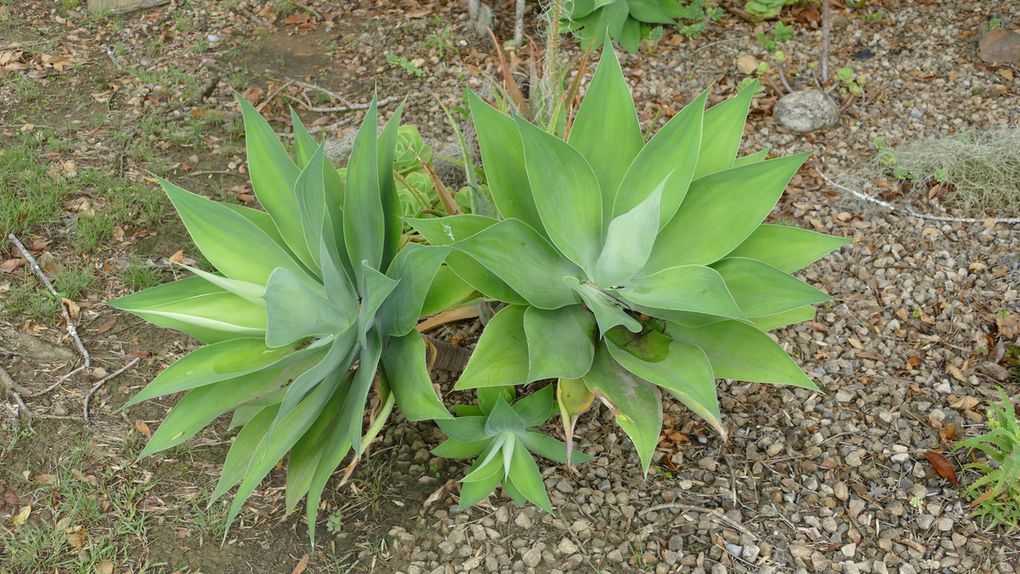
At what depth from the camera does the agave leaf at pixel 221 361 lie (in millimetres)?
1763

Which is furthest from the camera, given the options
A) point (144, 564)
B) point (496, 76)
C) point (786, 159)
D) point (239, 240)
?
point (496, 76)

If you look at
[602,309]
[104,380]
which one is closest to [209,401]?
[602,309]

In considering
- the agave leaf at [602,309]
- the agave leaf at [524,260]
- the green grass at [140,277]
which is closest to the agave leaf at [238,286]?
the agave leaf at [524,260]

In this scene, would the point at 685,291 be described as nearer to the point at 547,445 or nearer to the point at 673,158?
the point at 673,158

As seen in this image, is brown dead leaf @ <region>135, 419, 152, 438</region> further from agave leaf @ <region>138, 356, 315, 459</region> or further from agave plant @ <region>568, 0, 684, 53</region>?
agave plant @ <region>568, 0, 684, 53</region>

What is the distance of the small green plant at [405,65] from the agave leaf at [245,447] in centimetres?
257

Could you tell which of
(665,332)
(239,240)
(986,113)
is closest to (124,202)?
(239,240)

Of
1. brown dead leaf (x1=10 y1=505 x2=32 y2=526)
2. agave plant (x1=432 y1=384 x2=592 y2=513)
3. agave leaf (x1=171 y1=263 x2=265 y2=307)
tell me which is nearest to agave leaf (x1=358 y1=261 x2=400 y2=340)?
agave leaf (x1=171 y1=263 x2=265 y2=307)

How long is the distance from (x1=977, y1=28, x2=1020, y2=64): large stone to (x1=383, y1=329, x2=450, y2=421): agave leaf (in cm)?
339

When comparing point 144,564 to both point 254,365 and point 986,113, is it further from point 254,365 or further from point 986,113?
point 986,113

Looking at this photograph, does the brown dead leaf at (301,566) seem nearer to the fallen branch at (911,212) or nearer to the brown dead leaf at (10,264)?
the brown dead leaf at (10,264)

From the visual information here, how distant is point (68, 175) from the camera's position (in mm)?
A: 3432

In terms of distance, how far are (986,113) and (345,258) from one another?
306 cm

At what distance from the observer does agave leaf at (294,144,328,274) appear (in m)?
1.59
